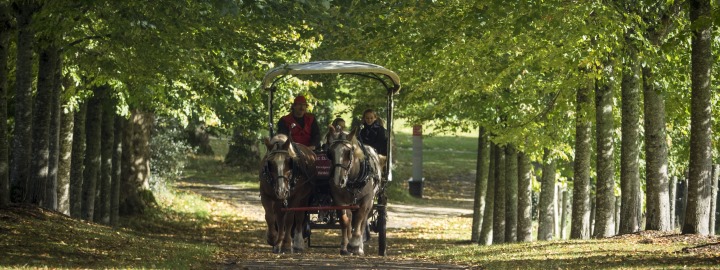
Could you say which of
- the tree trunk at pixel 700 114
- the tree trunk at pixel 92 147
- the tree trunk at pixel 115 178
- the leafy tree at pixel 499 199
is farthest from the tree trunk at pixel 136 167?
the tree trunk at pixel 700 114

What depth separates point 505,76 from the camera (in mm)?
25250

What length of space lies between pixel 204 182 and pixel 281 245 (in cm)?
3186

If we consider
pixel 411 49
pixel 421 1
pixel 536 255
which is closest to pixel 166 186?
pixel 411 49

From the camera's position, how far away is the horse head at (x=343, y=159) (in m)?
18.0

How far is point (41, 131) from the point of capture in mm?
20547

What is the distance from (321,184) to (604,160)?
6803 millimetres

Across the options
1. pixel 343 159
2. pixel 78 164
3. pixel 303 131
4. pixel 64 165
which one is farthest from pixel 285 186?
pixel 78 164

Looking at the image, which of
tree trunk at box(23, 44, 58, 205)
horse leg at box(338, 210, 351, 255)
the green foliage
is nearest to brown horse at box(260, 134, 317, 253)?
horse leg at box(338, 210, 351, 255)

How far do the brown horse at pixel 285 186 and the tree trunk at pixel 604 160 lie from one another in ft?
21.8

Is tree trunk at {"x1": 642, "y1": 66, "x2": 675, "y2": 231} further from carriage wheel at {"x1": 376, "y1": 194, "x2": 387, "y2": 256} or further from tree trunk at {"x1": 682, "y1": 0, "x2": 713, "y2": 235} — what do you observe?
carriage wheel at {"x1": 376, "y1": 194, "x2": 387, "y2": 256}

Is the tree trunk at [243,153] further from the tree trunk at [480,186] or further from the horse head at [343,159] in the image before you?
the horse head at [343,159]

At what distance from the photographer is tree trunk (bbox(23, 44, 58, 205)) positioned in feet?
66.1

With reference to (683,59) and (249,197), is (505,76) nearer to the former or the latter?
(683,59)

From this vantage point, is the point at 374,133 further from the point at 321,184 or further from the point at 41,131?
the point at 41,131
